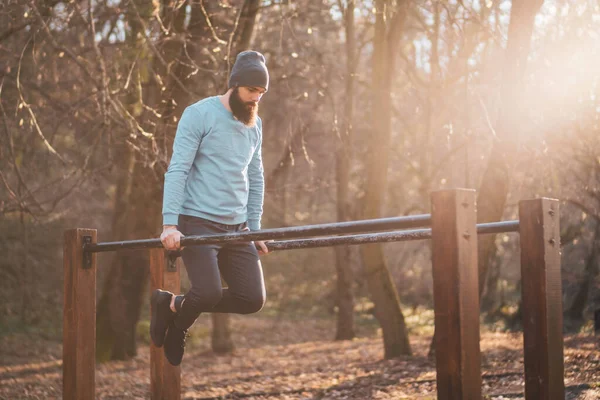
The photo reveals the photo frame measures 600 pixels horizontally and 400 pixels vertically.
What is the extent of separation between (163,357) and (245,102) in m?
1.76

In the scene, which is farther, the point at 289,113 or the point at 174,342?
the point at 289,113

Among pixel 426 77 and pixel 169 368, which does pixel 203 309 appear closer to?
pixel 169 368

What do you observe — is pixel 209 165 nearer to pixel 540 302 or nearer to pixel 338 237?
pixel 338 237

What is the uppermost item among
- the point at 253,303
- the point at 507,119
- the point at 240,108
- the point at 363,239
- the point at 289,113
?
the point at 289,113

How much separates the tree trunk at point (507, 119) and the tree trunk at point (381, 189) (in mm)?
1747

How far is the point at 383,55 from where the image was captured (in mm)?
9977

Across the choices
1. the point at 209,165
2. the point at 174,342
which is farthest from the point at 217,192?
the point at 174,342

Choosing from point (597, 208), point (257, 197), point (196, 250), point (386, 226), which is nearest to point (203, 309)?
point (196, 250)

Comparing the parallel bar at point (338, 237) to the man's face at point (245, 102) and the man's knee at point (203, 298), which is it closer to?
the man's knee at point (203, 298)

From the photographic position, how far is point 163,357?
473 centimetres

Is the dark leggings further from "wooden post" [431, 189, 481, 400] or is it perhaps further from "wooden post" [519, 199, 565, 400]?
"wooden post" [519, 199, 565, 400]

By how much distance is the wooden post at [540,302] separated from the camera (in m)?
2.74

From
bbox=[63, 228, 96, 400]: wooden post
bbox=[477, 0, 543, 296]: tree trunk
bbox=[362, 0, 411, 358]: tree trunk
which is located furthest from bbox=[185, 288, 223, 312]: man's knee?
bbox=[362, 0, 411, 358]: tree trunk

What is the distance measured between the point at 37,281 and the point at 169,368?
11956 millimetres
